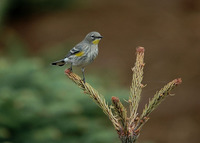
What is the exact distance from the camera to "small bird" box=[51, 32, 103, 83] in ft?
9.75

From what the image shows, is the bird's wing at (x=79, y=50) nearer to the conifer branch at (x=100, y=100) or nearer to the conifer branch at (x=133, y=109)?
the conifer branch at (x=100, y=100)

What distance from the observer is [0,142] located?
16.7 ft

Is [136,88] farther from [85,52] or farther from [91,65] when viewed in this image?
[91,65]

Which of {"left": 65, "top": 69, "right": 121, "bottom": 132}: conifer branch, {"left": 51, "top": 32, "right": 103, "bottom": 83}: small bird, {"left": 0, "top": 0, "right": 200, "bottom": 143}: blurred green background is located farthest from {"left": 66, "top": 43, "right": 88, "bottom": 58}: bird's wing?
{"left": 0, "top": 0, "right": 200, "bottom": 143}: blurred green background

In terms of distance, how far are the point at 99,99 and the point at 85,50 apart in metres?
0.94

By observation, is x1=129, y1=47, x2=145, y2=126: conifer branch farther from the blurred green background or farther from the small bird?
the blurred green background

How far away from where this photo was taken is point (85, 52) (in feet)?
9.99

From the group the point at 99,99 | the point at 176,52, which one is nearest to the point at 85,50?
the point at 99,99

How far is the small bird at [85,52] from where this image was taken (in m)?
2.97

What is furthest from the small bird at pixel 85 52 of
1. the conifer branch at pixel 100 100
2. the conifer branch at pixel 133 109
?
the conifer branch at pixel 133 109

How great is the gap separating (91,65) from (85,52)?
795cm

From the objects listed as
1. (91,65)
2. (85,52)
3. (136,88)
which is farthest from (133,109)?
(91,65)

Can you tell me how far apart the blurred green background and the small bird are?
0.72 meters

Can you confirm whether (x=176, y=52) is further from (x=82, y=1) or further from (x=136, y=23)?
(x=82, y=1)
